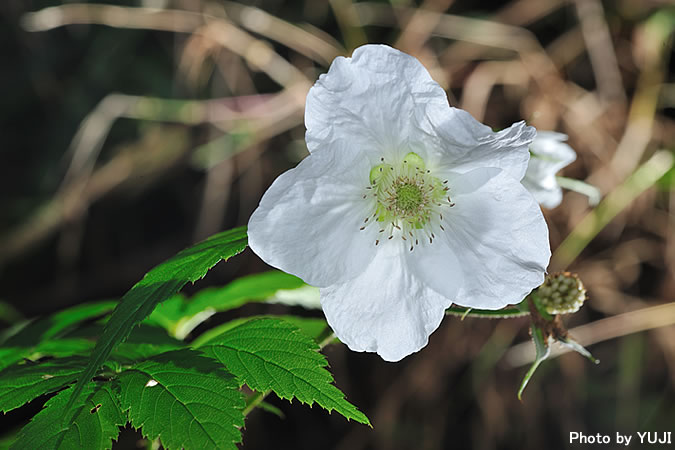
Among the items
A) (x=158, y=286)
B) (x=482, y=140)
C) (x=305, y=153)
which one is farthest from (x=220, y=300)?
(x=305, y=153)

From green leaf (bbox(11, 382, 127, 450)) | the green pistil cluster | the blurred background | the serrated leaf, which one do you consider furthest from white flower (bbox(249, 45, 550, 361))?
the blurred background

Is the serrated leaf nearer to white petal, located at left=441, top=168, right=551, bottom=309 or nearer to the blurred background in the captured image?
white petal, located at left=441, top=168, right=551, bottom=309

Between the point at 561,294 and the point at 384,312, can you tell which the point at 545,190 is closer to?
the point at 561,294

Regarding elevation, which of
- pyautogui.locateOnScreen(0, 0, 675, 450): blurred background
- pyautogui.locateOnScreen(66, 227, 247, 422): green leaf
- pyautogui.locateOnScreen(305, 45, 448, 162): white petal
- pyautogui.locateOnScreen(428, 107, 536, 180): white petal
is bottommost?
pyautogui.locateOnScreen(0, 0, 675, 450): blurred background

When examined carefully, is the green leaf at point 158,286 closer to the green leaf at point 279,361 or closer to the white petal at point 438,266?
the green leaf at point 279,361

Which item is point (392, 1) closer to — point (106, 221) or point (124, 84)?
point (124, 84)

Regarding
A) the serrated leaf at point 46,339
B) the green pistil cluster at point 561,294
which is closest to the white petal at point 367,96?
the green pistil cluster at point 561,294
